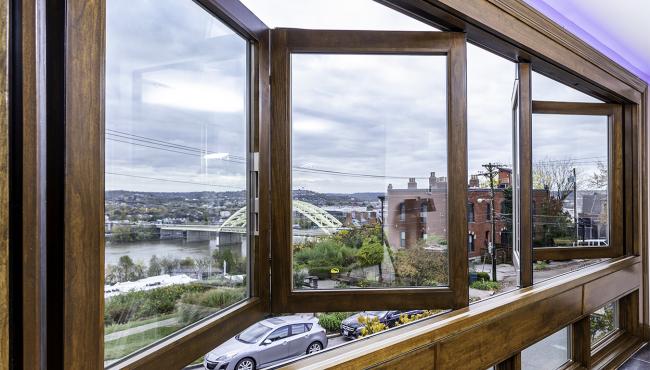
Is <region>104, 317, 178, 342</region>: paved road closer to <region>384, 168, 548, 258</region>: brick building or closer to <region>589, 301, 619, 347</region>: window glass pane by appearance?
<region>384, 168, 548, 258</region>: brick building

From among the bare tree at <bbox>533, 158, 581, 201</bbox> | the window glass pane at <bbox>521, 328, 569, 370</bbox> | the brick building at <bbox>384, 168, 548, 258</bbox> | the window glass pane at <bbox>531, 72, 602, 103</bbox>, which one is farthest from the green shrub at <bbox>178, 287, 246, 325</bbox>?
the window glass pane at <bbox>531, 72, 602, 103</bbox>

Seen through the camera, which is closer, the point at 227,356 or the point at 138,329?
the point at 138,329

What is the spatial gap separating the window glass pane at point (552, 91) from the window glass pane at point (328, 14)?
1.34m

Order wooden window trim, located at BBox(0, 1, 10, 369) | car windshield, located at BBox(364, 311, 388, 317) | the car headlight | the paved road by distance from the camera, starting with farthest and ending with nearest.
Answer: car windshield, located at BBox(364, 311, 388, 317)
the car headlight
the paved road
wooden window trim, located at BBox(0, 1, 10, 369)

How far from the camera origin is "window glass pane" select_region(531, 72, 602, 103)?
272 cm

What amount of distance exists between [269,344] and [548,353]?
2.05 m

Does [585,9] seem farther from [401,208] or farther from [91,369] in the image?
[91,369]

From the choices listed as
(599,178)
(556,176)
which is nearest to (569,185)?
(556,176)

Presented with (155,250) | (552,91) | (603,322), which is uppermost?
(552,91)

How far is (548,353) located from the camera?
8.83ft

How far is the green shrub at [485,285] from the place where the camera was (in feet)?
6.86

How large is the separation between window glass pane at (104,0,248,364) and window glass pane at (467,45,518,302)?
1.17m

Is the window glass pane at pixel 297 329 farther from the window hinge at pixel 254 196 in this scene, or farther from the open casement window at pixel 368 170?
the window hinge at pixel 254 196

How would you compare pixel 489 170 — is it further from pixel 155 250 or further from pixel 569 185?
pixel 155 250
